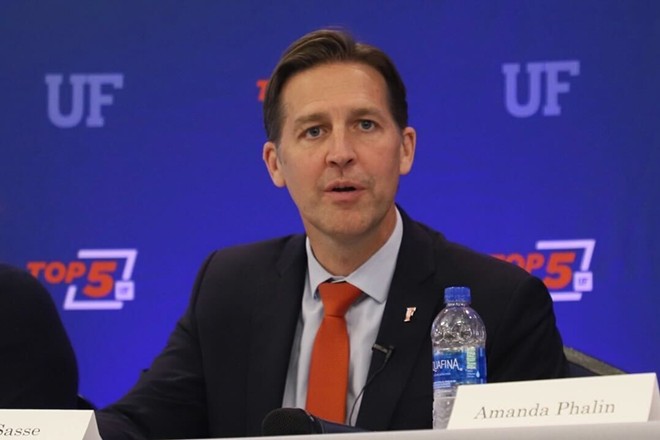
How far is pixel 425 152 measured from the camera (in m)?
4.52

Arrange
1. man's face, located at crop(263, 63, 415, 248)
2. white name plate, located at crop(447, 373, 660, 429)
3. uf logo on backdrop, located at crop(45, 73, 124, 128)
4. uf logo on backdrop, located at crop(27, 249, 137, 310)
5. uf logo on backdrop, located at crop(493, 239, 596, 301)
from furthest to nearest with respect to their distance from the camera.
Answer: uf logo on backdrop, located at crop(45, 73, 124, 128)
uf logo on backdrop, located at crop(27, 249, 137, 310)
uf logo on backdrop, located at crop(493, 239, 596, 301)
man's face, located at crop(263, 63, 415, 248)
white name plate, located at crop(447, 373, 660, 429)

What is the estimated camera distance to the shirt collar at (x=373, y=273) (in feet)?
9.76

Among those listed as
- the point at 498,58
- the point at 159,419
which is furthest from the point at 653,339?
the point at 159,419

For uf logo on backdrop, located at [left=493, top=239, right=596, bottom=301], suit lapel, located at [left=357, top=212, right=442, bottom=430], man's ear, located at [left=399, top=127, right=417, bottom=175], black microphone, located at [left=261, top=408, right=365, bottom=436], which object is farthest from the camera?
uf logo on backdrop, located at [left=493, top=239, right=596, bottom=301]

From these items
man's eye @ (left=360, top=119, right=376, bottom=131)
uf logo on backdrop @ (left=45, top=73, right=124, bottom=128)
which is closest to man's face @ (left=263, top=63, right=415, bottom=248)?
man's eye @ (left=360, top=119, right=376, bottom=131)

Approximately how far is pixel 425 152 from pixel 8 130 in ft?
5.22

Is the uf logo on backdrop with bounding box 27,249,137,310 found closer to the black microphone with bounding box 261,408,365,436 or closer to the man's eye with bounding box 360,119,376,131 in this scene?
the man's eye with bounding box 360,119,376,131

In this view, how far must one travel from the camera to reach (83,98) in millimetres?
4691

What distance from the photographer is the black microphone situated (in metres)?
1.91

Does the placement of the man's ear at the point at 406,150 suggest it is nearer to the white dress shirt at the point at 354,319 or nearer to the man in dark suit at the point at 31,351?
the white dress shirt at the point at 354,319

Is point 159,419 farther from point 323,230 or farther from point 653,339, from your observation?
point 653,339

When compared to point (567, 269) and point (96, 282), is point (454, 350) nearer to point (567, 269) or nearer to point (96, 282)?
point (567, 269)

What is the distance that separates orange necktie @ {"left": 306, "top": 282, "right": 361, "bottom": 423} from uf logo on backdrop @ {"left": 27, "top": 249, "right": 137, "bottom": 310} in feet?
5.66

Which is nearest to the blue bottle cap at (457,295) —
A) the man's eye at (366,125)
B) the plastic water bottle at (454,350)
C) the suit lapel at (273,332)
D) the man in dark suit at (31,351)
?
the plastic water bottle at (454,350)
